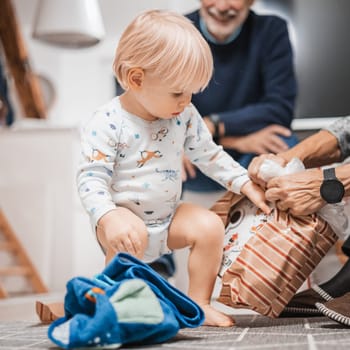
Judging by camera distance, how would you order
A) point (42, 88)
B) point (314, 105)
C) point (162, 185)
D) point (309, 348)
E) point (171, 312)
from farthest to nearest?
point (42, 88), point (314, 105), point (162, 185), point (171, 312), point (309, 348)

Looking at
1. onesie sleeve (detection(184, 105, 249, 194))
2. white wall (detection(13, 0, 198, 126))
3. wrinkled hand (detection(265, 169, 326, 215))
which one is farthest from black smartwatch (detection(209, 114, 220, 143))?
white wall (detection(13, 0, 198, 126))

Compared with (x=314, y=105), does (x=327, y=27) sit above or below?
above

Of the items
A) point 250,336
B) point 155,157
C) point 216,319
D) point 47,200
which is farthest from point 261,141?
point 47,200

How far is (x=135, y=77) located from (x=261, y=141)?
71 cm

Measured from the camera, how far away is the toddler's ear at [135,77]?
3.91ft

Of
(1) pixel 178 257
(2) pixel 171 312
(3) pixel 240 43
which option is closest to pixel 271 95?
(3) pixel 240 43

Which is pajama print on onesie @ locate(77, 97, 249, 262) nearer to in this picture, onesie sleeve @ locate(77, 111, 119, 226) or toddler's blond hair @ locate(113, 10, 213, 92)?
onesie sleeve @ locate(77, 111, 119, 226)

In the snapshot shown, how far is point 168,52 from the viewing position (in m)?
1.15

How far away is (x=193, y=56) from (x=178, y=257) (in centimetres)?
89

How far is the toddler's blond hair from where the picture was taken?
1149mm

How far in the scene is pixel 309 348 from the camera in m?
0.82

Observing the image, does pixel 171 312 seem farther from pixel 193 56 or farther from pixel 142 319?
pixel 193 56

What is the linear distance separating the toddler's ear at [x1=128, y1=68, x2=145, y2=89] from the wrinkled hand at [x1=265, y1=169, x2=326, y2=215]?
34cm

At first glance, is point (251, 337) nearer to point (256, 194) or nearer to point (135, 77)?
point (256, 194)
